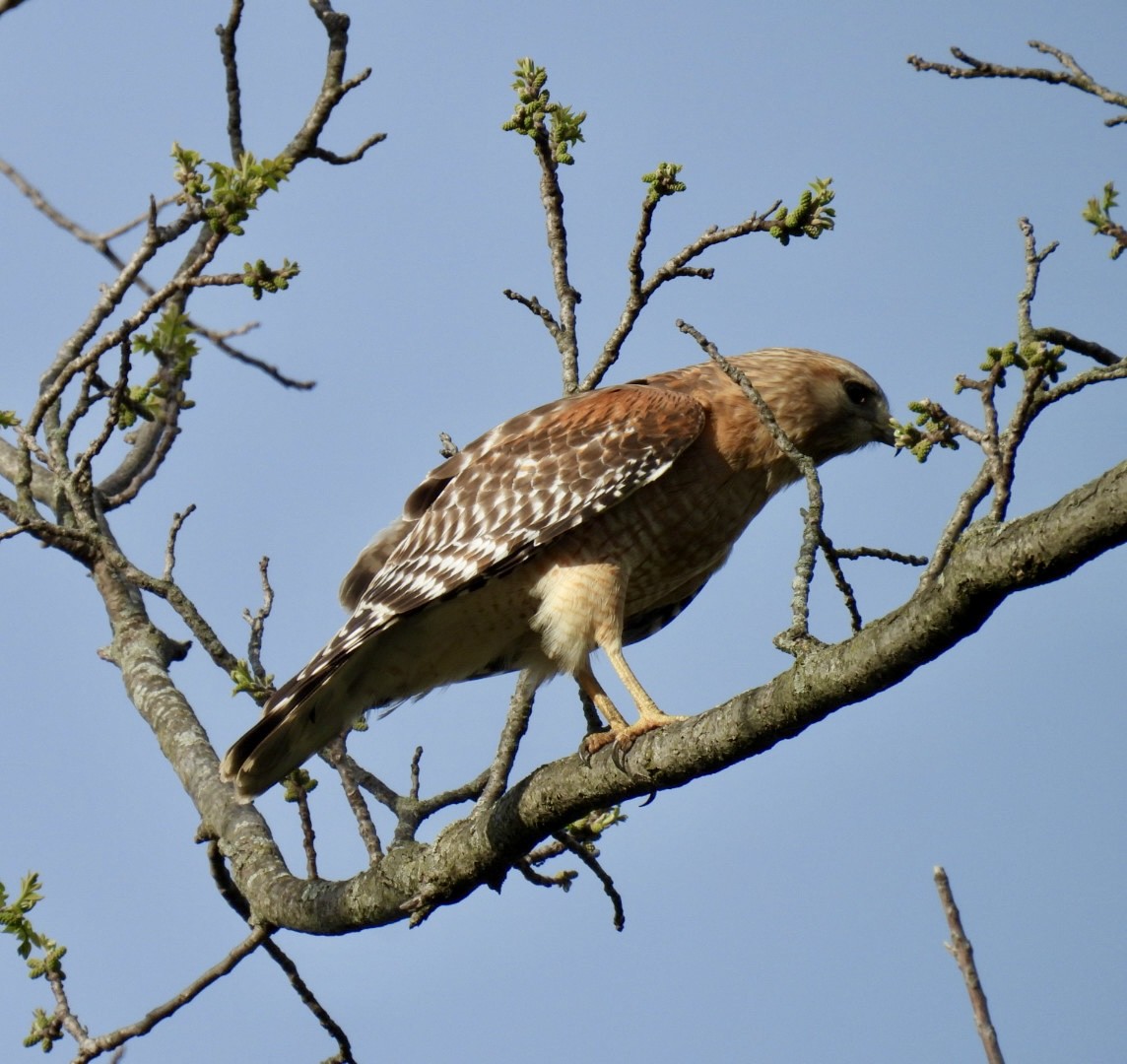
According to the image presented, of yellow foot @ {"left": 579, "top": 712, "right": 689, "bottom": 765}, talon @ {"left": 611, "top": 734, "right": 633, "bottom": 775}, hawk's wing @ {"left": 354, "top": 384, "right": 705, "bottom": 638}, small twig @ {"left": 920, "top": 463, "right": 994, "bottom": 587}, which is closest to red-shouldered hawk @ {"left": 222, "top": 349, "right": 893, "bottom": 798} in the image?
hawk's wing @ {"left": 354, "top": 384, "right": 705, "bottom": 638}

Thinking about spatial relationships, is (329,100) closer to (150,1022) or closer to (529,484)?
(529,484)

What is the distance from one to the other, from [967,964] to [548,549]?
3054 mm

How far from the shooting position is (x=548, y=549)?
17.4 ft

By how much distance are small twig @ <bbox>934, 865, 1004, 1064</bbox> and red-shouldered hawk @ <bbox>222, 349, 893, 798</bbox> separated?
2.36 m

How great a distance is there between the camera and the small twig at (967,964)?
7.52ft

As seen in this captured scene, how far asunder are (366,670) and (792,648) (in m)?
2.41

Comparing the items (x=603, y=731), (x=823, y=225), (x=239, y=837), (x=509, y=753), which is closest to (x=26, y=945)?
(x=239, y=837)

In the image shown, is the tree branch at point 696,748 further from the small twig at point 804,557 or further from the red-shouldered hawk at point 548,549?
the red-shouldered hawk at point 548,549

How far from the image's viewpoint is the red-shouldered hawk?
5.11m

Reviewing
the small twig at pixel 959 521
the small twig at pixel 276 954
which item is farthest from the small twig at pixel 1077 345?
the small twig at pixel 276 954

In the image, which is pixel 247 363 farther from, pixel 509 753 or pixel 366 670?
pixel 509 753

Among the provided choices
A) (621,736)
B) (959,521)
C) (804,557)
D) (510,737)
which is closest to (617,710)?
(510,737)

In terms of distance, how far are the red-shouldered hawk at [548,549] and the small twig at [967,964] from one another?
236cm

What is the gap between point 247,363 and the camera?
597 cm
